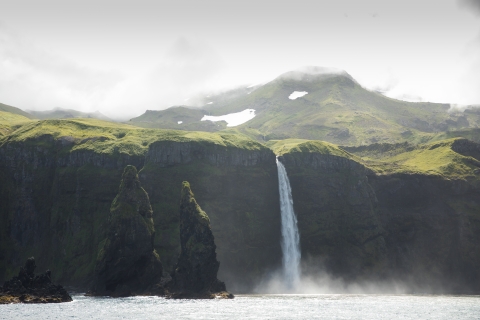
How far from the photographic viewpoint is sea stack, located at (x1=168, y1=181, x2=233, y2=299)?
150m

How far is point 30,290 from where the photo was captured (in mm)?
139000

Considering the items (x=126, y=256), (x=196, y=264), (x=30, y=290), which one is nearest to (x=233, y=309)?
(x=196, y=264)

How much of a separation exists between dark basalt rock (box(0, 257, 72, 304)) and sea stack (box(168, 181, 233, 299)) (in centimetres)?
2660

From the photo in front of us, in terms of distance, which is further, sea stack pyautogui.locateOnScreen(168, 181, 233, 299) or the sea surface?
sea stack pyautogui.locateOnScreen(168, 181, 233, 299)

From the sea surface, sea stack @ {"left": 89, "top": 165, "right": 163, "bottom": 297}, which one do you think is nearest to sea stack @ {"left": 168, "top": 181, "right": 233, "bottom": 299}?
the sea surface

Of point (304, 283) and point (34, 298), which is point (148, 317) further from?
point (304, 283)

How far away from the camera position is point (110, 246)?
511 feet

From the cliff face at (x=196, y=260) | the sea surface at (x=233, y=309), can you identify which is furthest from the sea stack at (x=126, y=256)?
the cliff face at (x=196, y=260)

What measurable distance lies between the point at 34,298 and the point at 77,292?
1565 inches

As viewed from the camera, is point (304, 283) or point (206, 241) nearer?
point (206, 241)

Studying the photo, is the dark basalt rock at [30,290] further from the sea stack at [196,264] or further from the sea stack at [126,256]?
the sea stack at [196,264]

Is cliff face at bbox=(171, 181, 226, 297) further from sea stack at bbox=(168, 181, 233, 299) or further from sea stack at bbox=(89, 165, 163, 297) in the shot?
sea stack at bbox=(89, 165, 163, 297)

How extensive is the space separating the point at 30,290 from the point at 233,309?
4782cm

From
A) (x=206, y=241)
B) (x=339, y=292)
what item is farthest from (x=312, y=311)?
(x=339, y=292)
